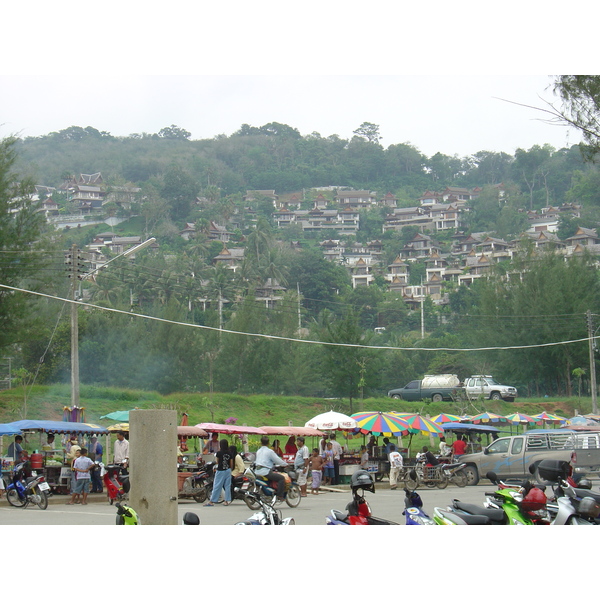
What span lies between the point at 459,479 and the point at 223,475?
8.96m

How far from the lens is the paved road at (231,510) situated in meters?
14.0

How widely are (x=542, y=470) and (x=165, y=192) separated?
17497 cm

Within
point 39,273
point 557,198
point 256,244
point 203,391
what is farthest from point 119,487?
point 557,198

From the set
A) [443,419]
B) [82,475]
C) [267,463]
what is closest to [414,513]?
[267,463]

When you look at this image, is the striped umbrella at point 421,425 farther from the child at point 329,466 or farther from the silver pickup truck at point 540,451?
the child at point 329,466

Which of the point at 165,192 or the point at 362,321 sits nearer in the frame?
the point at 362,321

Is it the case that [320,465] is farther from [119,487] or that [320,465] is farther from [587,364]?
[587,364]

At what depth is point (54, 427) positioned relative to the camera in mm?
19641

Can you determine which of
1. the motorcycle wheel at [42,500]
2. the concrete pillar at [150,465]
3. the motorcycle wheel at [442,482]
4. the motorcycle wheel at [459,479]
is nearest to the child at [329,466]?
the motorcycle wheel at [442,482]

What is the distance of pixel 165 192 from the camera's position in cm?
18075

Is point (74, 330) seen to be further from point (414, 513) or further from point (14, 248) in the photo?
point (414, 513)

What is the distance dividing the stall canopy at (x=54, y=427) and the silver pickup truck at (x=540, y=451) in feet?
34.0

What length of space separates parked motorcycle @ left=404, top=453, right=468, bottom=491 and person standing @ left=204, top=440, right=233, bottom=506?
23.5ft

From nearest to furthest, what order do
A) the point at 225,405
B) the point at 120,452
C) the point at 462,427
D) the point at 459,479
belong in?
the point at 120,452 → the point at 459,479 → the point at 462,427 → the point at 225,405
